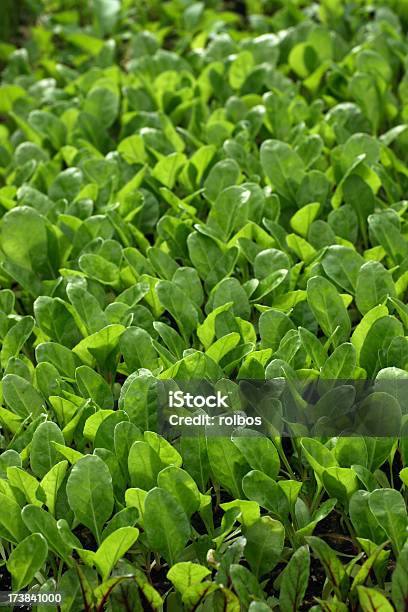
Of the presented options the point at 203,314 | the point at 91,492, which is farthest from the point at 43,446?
the point at 203,314

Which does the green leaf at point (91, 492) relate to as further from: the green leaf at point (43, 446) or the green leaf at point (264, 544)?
the green leaf at point (264, 544)

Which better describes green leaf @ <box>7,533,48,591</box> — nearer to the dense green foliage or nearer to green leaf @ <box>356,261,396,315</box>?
the dense green foliage

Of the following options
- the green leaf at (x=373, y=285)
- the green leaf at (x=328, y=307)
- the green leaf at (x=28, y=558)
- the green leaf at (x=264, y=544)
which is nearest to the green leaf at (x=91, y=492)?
the green leaf at (x=28, y=558)

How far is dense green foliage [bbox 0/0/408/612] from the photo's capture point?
153 cm

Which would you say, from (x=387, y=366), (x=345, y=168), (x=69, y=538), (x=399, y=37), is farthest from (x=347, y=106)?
(x=69, y=538)

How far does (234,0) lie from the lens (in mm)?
4340

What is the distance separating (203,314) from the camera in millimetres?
2154

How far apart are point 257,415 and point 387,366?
0.88 feet

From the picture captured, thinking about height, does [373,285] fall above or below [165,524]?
above

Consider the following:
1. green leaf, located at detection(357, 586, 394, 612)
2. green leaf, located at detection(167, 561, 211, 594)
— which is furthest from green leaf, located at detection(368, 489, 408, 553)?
green leaf, located at detection(167, 561, 211, 594)

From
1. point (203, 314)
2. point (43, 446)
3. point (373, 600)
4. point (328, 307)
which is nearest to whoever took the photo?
point (373, 600)

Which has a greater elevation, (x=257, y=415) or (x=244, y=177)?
(x=244, y=177)

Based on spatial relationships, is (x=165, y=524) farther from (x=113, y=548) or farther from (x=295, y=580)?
(x=295, y=580)

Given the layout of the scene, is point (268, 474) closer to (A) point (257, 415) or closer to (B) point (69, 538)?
(A) point (257, 415)
